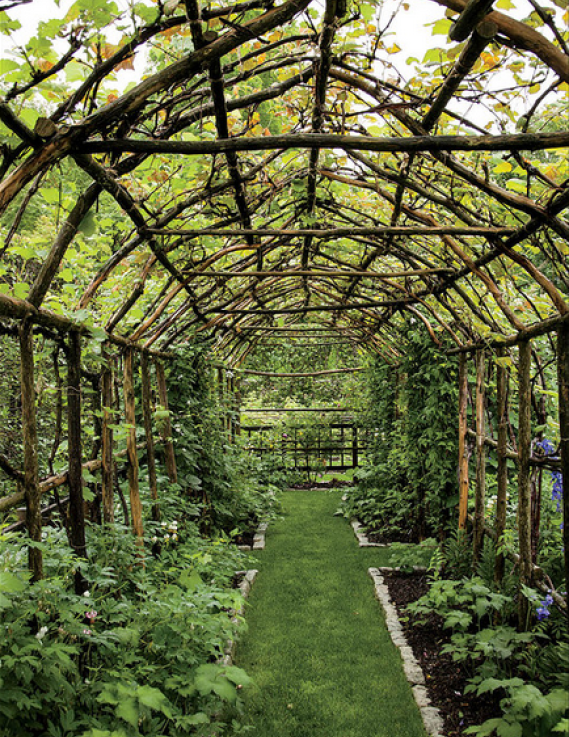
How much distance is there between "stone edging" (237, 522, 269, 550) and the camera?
20.3ft

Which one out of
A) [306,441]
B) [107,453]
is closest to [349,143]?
[107,453]

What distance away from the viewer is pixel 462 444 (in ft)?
15.0

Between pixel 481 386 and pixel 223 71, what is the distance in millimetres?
2987

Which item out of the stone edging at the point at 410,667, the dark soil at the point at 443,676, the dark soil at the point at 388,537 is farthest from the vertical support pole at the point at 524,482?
the dark soil at the point at 388,537

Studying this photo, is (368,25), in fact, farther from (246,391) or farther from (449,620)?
(246,391)

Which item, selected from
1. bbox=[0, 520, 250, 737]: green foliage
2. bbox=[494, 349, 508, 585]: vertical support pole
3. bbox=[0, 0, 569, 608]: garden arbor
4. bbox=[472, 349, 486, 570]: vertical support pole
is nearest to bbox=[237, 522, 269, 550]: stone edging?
bbox=[0, 0, 569, 608]: garden arbor

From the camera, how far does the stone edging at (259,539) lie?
243 inches

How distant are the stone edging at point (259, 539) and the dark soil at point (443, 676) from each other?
1.91m

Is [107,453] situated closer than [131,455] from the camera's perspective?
Yes

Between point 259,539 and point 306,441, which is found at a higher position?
point 306,441

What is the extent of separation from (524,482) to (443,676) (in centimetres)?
142

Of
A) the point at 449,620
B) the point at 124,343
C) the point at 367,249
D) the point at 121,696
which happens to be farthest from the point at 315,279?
the point at 121,696

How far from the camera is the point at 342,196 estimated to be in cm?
356

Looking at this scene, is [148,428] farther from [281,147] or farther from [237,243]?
[281,147]
